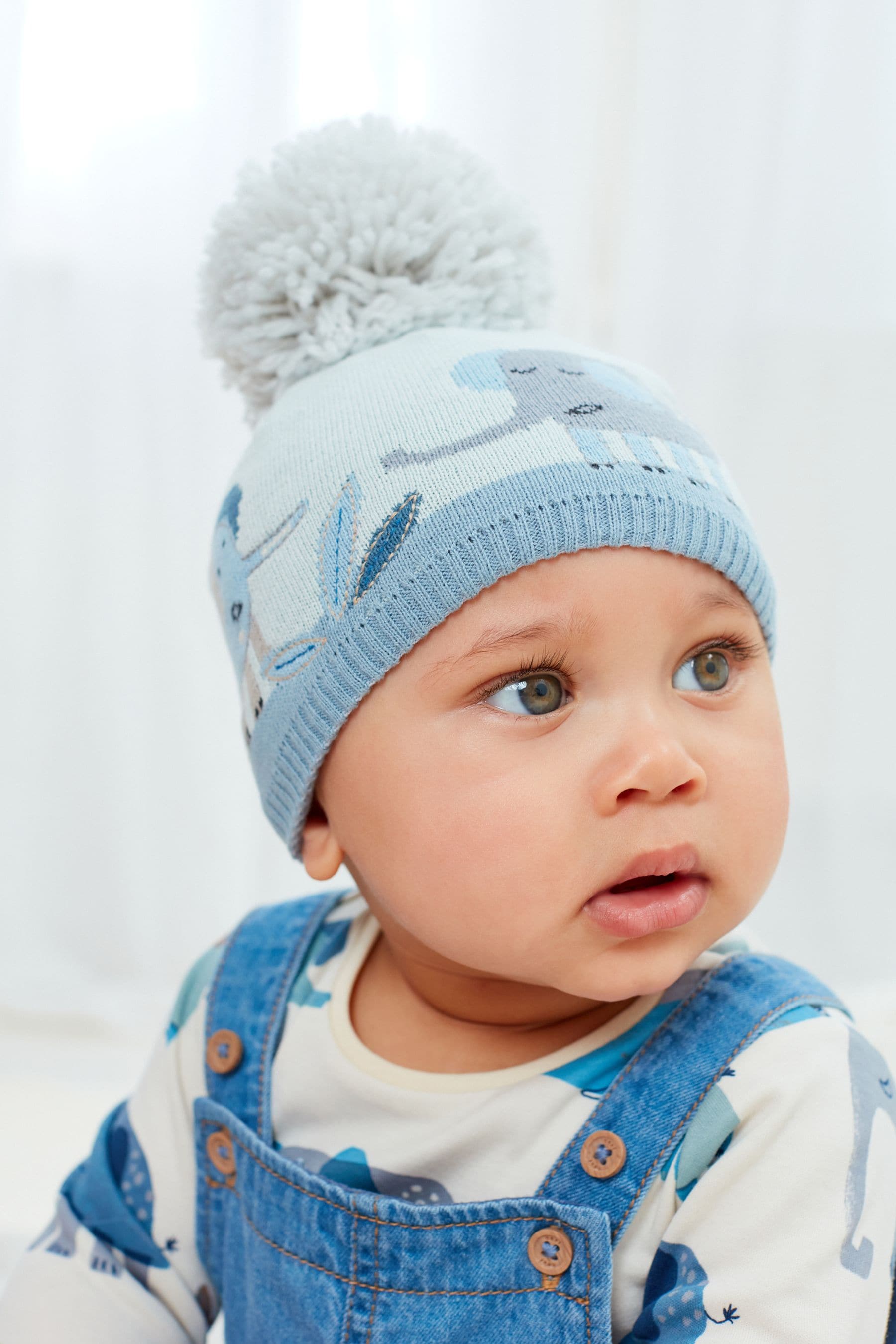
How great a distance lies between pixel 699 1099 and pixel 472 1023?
177 mm

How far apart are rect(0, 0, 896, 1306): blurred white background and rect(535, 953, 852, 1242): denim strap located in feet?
2.42

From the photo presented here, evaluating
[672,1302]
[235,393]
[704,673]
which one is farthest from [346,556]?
[235,393]

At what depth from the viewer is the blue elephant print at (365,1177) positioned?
742 mm

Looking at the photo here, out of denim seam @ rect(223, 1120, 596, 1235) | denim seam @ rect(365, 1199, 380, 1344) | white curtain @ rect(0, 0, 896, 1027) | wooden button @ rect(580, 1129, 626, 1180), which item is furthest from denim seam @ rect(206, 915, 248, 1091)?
white curtain @ rect(0, 0, 896, 1027)

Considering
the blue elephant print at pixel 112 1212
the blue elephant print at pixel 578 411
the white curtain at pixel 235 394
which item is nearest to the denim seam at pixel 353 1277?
the blue elephant print at pixel 112 1212

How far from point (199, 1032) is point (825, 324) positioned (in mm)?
1019

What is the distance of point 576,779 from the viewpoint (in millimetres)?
645

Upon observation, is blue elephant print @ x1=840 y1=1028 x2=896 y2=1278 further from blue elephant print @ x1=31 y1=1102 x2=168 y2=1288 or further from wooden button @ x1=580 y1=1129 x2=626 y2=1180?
blue elephant print @ x1=31 y1=1102 x2=168 y2=1288

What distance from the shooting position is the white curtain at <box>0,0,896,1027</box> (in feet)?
4.42

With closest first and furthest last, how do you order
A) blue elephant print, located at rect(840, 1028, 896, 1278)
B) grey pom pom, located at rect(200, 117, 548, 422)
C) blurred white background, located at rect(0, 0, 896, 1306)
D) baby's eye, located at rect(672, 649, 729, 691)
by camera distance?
1. blue elephant print, located at rect(840, 1028, 896, 1278)
2. baby's eye, located at rect(672, 649, 729, 691)
3. grey pom pom, located at rect(200, 117, 548, 422)
4. blurred white background, located at rect(0, 0, 896, 1306)

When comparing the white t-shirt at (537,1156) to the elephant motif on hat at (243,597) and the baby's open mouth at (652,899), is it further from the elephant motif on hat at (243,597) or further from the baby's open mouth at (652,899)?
the elephant motif on hat at (243,597)

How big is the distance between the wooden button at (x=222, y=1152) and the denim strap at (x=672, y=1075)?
0.84 feet

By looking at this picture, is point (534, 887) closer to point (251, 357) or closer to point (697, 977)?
point (697, 977)

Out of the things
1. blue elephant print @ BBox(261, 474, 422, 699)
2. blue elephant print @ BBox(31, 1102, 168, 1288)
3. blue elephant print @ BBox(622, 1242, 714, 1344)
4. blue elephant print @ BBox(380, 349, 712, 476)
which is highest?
blue elephant print @ BBox(380, 349, 712, 476)
